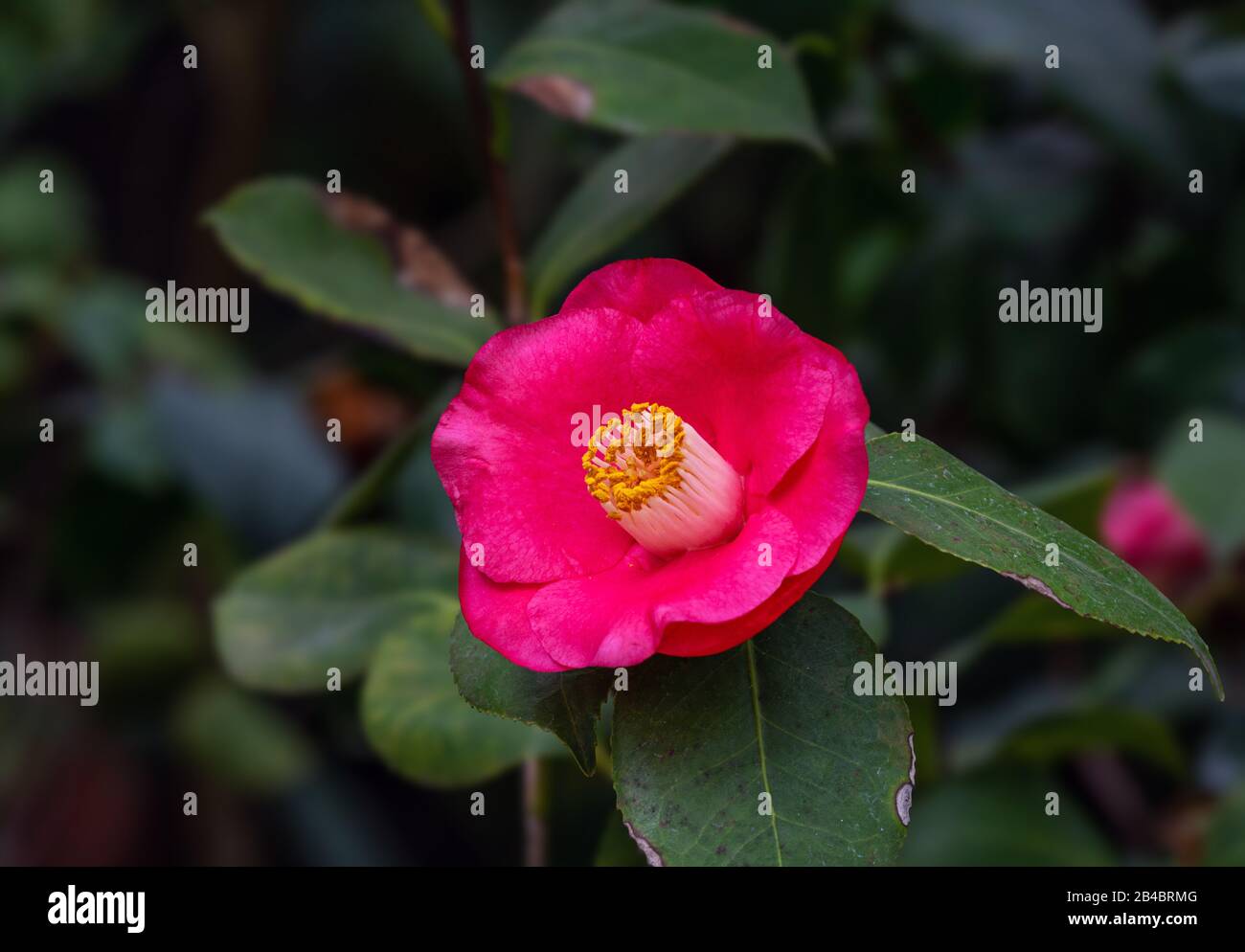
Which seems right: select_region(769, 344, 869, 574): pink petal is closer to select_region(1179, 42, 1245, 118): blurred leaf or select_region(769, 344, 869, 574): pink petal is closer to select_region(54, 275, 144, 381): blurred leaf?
select_region(1179, 42, 1245, 118): blurred leaf

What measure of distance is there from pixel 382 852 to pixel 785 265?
3.51ft

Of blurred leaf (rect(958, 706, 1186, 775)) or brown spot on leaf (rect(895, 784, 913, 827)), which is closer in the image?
brown spot on leaf (rect(895, 784, 913, 827))

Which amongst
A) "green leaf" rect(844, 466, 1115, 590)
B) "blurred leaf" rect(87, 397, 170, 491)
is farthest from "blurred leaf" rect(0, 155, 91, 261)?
"green leaf" rect(844, 466, 1115, 590)

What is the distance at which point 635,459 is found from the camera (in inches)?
20.7

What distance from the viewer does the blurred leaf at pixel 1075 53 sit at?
1.12 m

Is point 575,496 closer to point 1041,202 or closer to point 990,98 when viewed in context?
point 1041,202

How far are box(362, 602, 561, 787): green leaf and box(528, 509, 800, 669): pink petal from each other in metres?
0.24

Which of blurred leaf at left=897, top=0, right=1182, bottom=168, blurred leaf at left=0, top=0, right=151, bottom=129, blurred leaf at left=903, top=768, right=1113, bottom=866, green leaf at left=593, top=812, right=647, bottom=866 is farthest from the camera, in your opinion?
blurred leaf at left=0, top=0, right=151, bottom=129

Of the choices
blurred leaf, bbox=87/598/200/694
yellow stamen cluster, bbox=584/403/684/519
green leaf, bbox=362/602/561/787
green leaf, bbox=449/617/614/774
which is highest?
yellow stamen cluster, bbox=584/403/684/519

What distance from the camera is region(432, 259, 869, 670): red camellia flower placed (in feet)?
1.63

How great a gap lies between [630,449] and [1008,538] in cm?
16

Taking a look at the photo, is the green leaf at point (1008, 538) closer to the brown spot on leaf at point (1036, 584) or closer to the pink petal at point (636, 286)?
the brown spot on leaf at point (1036, 584)

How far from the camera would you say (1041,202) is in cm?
124

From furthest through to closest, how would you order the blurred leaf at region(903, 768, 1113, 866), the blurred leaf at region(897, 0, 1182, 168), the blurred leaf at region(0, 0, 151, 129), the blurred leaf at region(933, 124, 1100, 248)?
the blurred leaf at region(0, 0, 151, 129), the blurred leaf at region(933, 124, 1100, 248), the blurred leaf at region(897, 0, 1182, 168), the blurred leaf at region(903, 768, 1113, 866)
